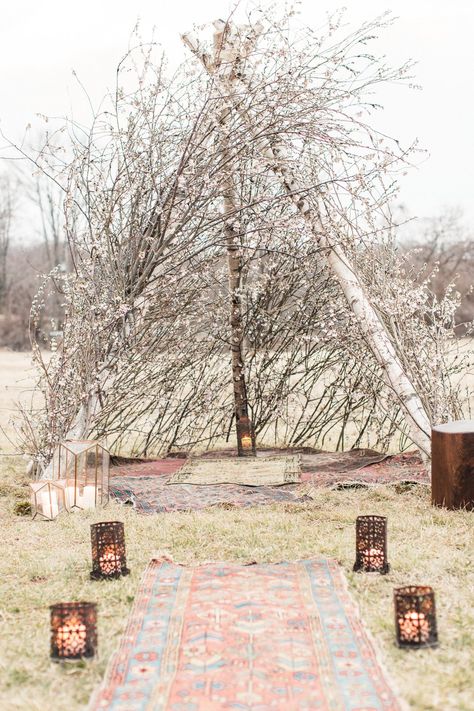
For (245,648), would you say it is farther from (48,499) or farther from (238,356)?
(238,356)

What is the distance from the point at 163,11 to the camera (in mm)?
6461

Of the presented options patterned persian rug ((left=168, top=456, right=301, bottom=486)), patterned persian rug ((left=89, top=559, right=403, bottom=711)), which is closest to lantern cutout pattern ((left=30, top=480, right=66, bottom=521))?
patterned persian rug ((left=168, top=456, right=301, bottom=486))

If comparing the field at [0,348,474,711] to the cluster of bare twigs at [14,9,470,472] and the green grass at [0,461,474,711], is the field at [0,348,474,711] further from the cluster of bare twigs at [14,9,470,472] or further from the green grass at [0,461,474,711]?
the cluster of bare twigs at [14,9,470,472]

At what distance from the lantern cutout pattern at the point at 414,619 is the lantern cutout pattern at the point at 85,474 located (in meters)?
2.38

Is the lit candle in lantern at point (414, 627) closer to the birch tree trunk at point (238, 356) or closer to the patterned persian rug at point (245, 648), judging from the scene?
the patterned persian rug at point (245, 648)

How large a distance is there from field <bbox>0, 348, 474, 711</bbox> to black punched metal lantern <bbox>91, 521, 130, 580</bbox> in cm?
6

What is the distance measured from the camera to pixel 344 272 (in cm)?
543

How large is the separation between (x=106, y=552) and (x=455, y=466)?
1.83m

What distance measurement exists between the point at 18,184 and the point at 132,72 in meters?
14.3

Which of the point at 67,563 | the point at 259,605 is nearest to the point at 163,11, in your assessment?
the point at 67,563

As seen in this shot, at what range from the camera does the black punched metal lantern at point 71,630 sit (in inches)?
97.6

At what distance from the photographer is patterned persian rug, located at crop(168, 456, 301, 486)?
17.6ft

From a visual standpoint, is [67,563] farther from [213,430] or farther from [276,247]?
[213,430]

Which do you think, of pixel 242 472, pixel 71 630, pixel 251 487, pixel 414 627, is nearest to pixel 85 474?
pixel 251 487
